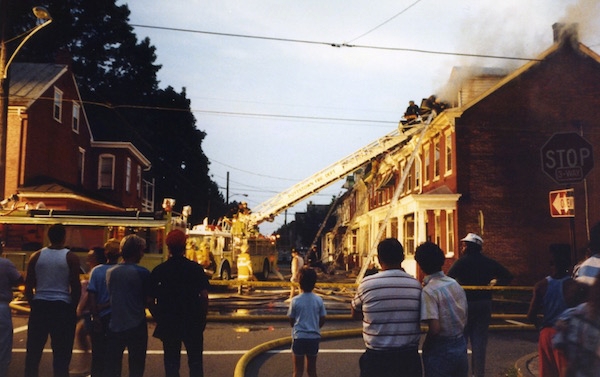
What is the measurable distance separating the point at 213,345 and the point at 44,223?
9.02 m

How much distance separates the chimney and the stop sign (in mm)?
16819

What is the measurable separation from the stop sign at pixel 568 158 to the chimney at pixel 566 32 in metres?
16.8

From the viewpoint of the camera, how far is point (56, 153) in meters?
26.7

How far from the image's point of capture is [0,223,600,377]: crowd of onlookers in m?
4.09

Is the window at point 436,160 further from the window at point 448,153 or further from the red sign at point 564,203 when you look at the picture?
the red sign at point 564,203

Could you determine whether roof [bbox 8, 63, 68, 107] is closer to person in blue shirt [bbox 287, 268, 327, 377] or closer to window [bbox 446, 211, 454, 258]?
window [bbox 446, 211, 454, 258]

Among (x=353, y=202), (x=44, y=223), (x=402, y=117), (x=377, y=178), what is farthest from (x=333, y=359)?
(x=353, y=202)

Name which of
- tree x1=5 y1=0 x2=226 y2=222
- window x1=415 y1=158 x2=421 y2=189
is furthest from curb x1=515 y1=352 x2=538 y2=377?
tree x1=5 y1=0 x2=226 y2=222

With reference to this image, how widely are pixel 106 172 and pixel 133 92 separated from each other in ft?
63.0

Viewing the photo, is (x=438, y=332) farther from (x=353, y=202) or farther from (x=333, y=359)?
(x=353, y=202)

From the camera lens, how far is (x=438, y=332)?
162 inches

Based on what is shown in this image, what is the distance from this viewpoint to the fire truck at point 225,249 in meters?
20.4

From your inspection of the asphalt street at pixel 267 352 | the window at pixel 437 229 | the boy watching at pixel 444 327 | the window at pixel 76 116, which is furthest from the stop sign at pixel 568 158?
the window at pixel 76 116

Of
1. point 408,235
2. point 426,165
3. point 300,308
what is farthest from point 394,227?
point 300,308
